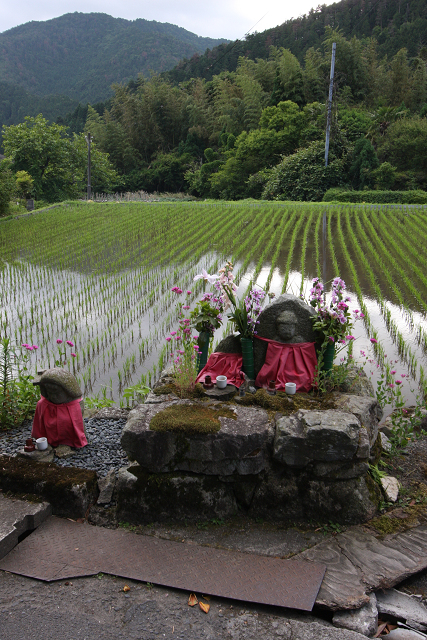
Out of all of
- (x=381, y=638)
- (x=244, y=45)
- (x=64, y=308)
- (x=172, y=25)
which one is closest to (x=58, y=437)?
(x=381, y=638)

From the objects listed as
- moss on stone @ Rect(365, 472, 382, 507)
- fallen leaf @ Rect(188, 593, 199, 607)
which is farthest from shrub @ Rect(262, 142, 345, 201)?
fallen leaf @ Rect(188, 593, 199, 607)

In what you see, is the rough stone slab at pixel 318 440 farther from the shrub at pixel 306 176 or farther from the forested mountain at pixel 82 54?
the forested mountain at pixel 82 54

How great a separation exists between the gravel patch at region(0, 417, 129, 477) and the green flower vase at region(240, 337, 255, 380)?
1355mm

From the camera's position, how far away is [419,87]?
3853 centimetres

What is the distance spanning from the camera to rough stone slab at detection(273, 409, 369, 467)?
3.35 meters

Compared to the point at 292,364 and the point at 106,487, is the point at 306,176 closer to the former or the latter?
the point at 292,364

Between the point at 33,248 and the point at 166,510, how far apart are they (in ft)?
Answer: 41.9

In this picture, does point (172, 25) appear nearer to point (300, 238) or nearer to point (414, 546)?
point (300, 238)

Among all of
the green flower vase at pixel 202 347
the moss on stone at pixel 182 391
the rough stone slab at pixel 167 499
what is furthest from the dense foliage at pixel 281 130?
the rough stone slab at pixel 167 499

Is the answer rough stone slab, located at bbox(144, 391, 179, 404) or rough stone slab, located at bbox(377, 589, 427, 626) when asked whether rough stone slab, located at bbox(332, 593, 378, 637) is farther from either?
rough stone slab, located at bbox(144, 391, 179, 404)

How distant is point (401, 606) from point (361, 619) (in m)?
0.32

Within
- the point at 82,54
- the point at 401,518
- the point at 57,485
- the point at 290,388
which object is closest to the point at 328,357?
the point at 290,388

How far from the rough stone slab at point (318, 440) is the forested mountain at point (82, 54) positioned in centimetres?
11538

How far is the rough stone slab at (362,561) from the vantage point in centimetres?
274
